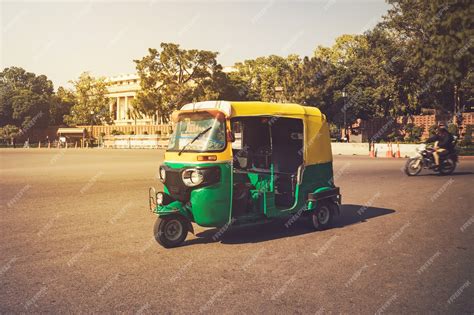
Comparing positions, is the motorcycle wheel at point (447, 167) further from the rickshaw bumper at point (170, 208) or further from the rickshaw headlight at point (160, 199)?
the rickshaw headlight at point (160, 199)

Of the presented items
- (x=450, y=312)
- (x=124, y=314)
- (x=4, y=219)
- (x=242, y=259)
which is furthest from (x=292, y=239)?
(x=4, y=219)

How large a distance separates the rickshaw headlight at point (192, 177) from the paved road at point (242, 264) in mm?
1000

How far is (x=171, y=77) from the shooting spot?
5428cm

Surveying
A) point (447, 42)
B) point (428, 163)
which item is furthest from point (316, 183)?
point (447, 42)

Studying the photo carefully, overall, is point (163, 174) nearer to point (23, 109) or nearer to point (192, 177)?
point (192, 177)

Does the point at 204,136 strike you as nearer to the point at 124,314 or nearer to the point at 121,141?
the point at 124,314

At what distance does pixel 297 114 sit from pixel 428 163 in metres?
11.1

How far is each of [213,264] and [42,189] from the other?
31.6 feet

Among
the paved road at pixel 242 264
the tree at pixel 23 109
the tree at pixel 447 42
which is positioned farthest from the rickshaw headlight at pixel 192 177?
the tree at pixel 23 109

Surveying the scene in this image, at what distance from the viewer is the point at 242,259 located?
19.2ft

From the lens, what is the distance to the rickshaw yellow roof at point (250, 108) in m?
6.59

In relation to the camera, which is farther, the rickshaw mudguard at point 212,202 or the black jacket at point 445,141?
the black jacket at point 445,141

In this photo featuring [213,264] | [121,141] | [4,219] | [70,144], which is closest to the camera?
[213,264]

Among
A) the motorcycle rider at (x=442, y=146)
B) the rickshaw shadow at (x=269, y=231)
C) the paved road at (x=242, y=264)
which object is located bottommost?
the rickshaw shadow at (x=269, y=231)
